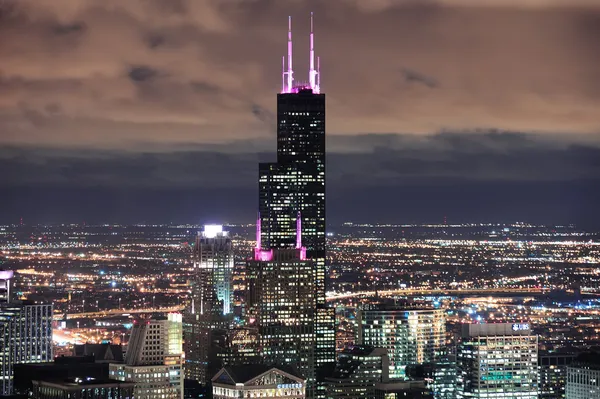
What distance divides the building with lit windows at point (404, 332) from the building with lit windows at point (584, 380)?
10.0 meters

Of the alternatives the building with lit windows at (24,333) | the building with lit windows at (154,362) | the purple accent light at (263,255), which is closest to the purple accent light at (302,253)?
the purple accent light at (263,255)

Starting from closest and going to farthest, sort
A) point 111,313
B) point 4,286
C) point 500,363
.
→ point 500,363 < point 4,286 < point 111,313

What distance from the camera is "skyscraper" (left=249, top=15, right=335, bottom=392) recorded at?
91.0 meters

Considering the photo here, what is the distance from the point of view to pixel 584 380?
76.6m

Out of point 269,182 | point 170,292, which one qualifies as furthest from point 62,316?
point 269,182

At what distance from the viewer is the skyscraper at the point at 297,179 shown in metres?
91.0

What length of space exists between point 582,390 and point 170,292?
124 feet

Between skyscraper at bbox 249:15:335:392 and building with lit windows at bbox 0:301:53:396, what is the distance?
1456cm

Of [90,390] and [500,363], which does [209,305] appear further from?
[90,390]

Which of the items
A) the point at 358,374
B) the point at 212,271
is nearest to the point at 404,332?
the point at 212,271

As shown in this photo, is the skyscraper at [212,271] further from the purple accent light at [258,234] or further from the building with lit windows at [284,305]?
the building with lit windows at [284,305]

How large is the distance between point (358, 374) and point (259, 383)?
810 inches

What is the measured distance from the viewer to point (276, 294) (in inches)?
3258

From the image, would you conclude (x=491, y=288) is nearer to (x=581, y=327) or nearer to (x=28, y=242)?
(x=581, y=327)
